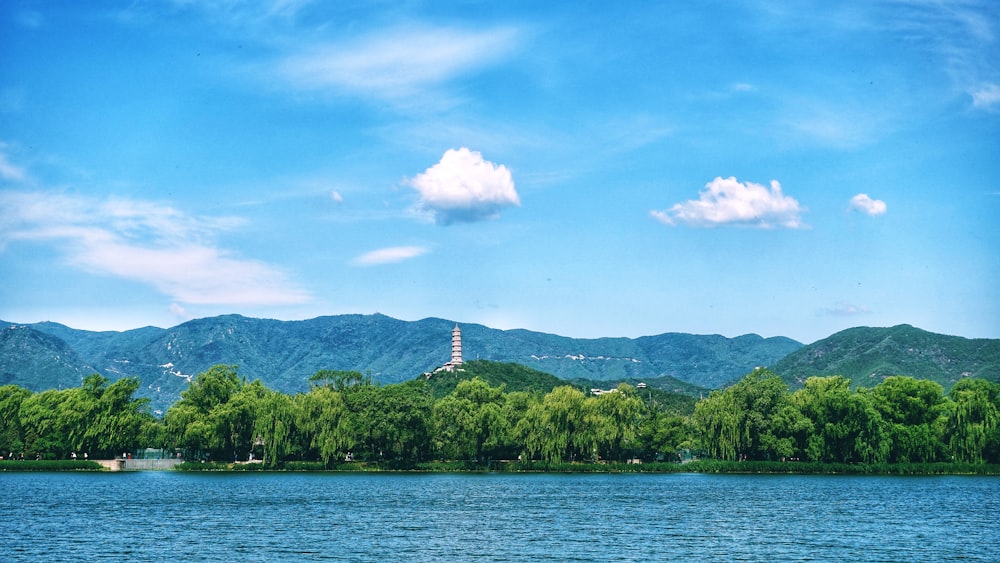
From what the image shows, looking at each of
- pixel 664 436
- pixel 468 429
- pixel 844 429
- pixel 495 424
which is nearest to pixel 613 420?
pixel 495 424

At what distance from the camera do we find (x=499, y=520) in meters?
49.1

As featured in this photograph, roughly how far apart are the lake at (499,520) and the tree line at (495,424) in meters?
10.4

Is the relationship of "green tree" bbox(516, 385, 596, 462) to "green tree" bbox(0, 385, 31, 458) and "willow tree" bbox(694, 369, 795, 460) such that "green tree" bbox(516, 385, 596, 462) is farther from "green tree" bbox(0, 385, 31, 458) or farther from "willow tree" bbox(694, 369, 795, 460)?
"green tree" bbox(0, 385, 31, 458)

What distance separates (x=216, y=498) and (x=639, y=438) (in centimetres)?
5603

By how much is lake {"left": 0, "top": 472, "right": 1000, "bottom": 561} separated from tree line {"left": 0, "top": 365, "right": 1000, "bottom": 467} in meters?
10.4

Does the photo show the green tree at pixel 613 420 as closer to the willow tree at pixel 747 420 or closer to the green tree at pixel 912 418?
the willow tree at pixel 747 420

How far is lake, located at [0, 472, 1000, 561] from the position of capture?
37938mm

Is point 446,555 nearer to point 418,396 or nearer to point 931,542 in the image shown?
point 931,542

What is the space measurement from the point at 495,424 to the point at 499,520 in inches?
2003

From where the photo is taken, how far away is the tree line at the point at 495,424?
296ft

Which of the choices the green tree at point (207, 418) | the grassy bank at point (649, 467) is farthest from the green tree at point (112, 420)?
the grassy bank at point (649, 467)

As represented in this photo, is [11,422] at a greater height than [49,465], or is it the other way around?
[11,422]

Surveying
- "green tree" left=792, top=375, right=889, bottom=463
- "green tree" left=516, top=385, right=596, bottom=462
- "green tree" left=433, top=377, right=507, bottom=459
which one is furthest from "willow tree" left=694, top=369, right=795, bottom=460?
"green tree" left=433, top=377, right=507, bottom=459

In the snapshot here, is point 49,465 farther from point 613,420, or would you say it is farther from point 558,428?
point 613,420
